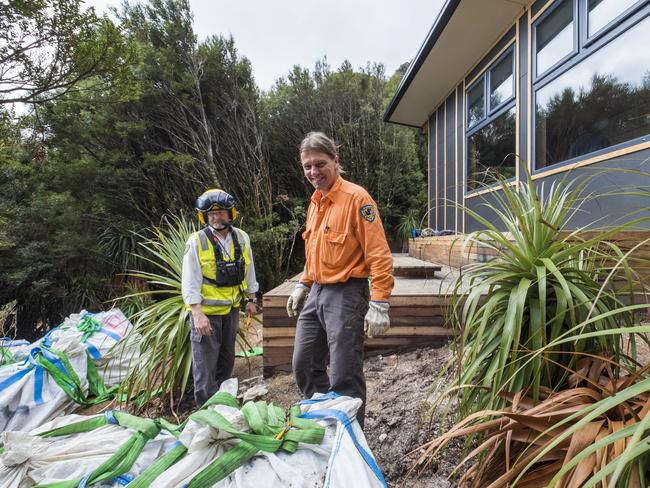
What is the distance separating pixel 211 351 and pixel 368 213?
1661 mm

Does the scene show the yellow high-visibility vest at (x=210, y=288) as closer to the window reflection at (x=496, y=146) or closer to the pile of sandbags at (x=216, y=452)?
the pile of sandbags at (x=216, y=452)

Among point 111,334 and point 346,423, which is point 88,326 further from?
point 346,423

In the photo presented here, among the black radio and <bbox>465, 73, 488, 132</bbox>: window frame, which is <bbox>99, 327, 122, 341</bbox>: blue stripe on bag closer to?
the black radio

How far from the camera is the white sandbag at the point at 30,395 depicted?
275 cm

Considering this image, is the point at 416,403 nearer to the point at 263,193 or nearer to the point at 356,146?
the point at 263,193

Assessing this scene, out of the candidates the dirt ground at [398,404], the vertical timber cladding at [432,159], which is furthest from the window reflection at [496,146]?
the dirt ground at [398,404]

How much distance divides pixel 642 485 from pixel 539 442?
328 millimetres

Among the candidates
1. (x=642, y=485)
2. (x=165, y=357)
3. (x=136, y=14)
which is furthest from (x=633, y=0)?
(x=136, y=14)

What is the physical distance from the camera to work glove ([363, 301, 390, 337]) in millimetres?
1935

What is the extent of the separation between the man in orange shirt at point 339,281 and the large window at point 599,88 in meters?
3.03

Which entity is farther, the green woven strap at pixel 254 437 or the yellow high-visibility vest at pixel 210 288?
the yellow high-visibility vest at pixel 210 288

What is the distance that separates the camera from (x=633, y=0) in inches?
126

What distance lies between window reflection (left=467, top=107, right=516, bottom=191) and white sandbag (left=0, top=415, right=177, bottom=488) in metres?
4.84

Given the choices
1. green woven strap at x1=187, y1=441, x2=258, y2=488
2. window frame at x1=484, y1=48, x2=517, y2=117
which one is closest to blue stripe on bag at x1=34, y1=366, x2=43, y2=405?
green woven strap at x1=187, y1=441, x2=258, y2=488
